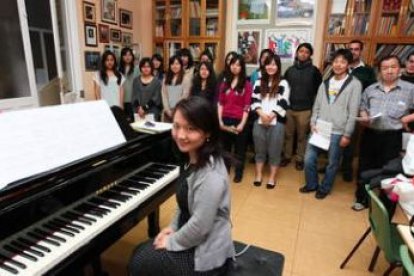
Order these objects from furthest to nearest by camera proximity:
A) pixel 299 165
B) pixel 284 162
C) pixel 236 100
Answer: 1. pixel 284 162
2. pixel 299 165
3. pixel 236 100

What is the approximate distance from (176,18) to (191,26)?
302 mm

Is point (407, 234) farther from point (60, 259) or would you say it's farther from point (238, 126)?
point (238, 126)

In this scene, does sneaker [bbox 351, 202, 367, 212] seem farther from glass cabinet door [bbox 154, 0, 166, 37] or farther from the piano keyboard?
glass cabinet door [bbox 154, 0, 166, 37]

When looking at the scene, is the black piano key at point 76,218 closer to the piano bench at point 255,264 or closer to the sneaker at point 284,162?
the piano bench at point 255,264

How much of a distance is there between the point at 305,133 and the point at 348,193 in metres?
0.95

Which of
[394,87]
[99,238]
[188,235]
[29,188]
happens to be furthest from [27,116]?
[394,87]

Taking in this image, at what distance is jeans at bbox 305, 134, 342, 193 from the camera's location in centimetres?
288

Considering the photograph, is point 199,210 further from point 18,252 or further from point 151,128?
point 151,128

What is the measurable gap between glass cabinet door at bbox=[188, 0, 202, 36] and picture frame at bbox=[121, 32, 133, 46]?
1019 millimetres

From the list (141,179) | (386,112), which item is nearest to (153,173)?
(141,179)

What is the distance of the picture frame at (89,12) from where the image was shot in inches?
150

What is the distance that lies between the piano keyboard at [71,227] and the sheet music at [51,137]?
202 mm

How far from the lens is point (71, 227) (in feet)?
3.77

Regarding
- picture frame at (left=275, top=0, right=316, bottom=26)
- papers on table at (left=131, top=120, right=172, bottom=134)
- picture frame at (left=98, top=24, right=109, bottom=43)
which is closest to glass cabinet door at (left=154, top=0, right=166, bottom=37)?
picture frame at (left=98, top=24, right=109, bottom=43)
